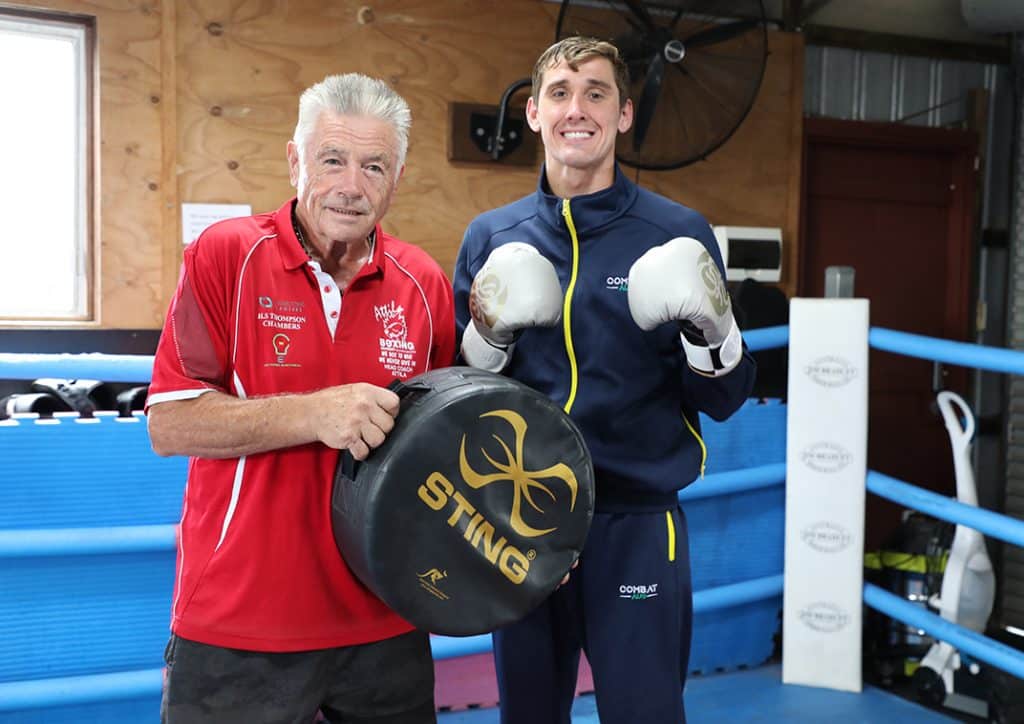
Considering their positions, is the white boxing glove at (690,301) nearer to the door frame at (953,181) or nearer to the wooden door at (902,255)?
the door frame at (953,181)

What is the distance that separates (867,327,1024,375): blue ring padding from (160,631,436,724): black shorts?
5.01 ft

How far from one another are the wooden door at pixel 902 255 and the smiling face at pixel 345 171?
11.5ft

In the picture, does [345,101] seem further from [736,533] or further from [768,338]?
[736,533]

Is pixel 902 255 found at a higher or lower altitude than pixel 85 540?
higher

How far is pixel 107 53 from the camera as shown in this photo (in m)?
3.22

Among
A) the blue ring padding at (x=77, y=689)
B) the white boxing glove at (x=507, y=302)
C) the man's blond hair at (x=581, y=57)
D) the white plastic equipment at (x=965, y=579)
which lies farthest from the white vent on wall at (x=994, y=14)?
the blue ring padding at (x=77, y=689)

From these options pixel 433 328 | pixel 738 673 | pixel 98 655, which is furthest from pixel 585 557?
pixel 738 673

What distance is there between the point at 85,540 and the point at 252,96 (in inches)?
79.2

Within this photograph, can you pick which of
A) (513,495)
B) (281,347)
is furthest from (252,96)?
(513,495)

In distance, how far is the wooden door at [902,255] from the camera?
4492 millimetres

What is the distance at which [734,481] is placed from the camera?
2656 millimetres

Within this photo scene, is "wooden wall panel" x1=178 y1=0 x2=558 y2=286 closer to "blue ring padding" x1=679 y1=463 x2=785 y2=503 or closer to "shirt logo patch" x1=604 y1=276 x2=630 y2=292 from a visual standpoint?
"blue ring padding" x1=679 y1=463 x2=785 y2=503

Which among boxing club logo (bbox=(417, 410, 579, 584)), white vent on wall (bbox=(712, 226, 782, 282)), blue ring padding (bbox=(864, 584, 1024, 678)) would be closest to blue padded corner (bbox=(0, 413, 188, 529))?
boxing club logo (bbox=(417, 410, 579, 584))

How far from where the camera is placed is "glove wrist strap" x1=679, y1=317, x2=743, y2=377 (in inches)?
58.1
